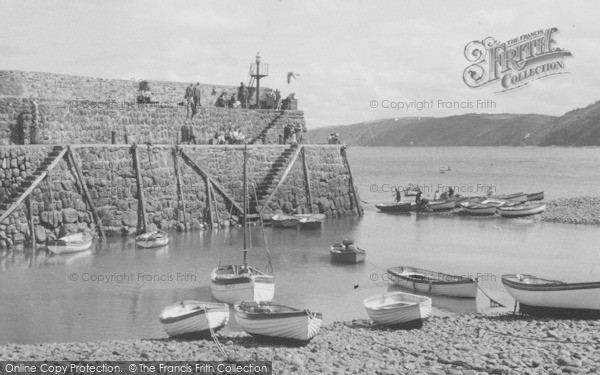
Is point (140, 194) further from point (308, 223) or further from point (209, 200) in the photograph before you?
point (308, 223)

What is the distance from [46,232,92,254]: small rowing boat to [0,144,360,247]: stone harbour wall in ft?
4.23

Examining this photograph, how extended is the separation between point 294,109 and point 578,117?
6476 inches

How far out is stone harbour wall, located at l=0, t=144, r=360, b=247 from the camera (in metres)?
31.6

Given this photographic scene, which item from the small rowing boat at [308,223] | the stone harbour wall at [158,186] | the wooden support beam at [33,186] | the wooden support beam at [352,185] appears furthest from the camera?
the wooden support beam at [352,185]

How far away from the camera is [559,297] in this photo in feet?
67.4

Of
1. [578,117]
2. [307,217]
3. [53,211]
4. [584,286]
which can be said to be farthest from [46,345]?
[578,117]

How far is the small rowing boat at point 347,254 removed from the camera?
96.0 feet

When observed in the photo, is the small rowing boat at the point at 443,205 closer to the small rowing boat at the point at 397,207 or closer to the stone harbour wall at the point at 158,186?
the small rowing boat at the point at 397,207

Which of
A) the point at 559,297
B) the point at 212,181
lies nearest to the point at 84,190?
the point at 212,181

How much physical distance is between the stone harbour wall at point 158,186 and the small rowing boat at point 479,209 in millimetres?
6941

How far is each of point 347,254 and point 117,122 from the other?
501 inches

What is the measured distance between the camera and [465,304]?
23.2 m

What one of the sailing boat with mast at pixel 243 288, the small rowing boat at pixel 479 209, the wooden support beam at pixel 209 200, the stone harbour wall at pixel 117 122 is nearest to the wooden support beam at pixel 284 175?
the stone harbour wall at pixel 117 122

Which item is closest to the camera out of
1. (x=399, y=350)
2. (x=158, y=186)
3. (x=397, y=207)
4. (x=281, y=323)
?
(x=399, y=350)
